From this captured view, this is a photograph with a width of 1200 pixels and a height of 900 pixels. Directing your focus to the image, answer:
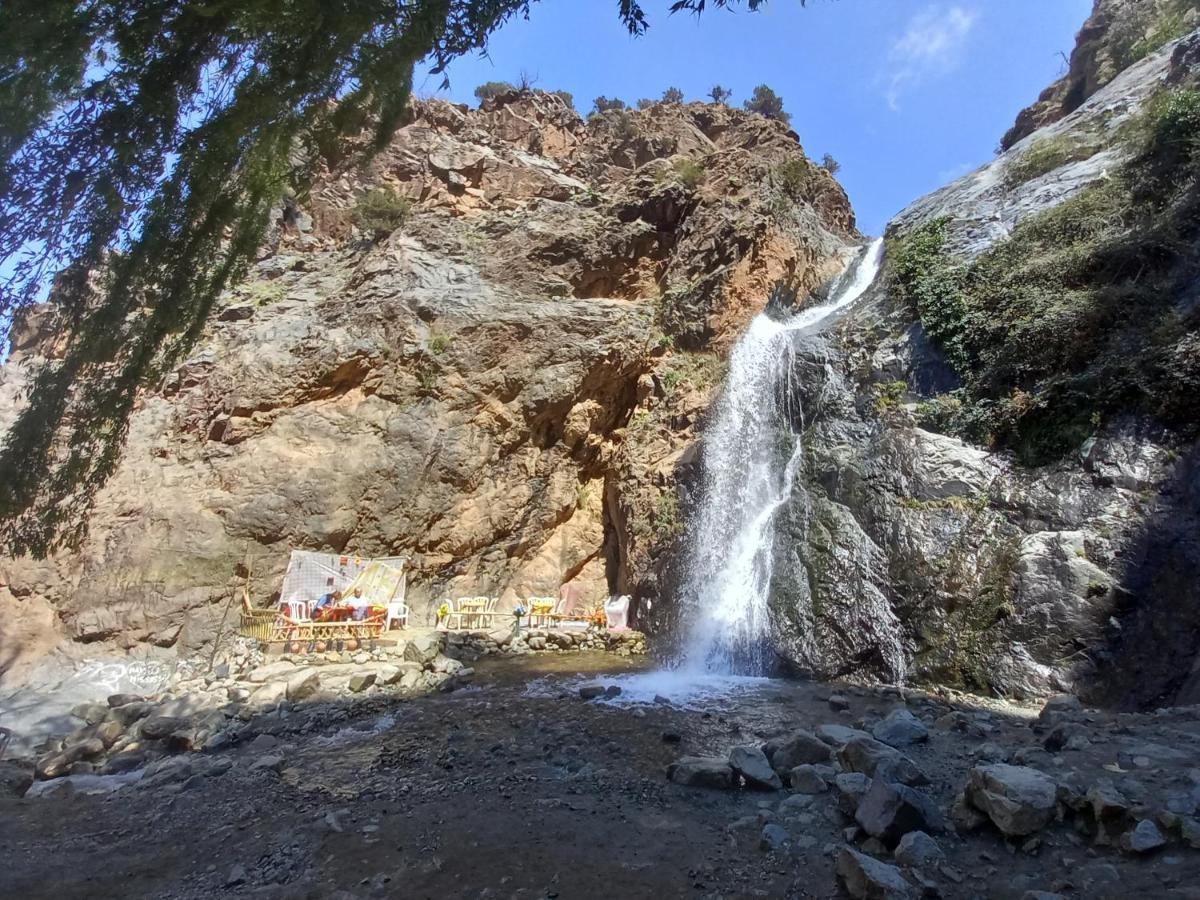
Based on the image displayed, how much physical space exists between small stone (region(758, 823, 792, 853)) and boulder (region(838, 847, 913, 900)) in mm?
612

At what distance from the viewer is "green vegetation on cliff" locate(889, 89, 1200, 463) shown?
10.5 meters

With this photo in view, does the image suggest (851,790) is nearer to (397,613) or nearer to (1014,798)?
(1014,798)

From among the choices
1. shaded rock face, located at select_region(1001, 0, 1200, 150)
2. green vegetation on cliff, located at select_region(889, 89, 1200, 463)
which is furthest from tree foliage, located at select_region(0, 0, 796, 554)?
shaded rock face, located at select_region(1001, 0, 1200, 150)

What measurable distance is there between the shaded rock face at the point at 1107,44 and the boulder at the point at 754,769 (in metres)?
26.7

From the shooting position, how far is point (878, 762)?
5289 millimetres

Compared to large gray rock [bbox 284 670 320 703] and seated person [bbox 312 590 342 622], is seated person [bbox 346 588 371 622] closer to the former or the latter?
seated person [bbox 312 590 342 622]

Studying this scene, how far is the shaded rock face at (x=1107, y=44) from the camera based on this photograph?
2130 cm

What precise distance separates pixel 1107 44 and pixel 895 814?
32249 millimetres

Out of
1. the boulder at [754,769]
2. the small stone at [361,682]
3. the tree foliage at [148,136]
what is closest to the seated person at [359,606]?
the small stone at [361,682]

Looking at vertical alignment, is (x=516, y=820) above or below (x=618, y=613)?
below

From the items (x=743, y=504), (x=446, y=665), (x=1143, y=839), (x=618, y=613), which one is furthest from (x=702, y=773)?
(x=618, y=613)

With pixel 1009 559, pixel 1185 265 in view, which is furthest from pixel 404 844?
pixel 1185 265

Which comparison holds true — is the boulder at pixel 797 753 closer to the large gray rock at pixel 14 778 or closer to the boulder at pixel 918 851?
the boulder at pixel 918 851

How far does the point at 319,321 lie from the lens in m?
18.6
